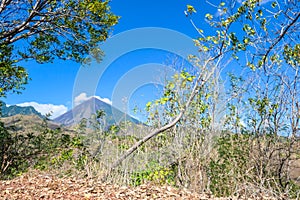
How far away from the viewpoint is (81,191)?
4094 mm

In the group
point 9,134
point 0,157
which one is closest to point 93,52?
point 9,134

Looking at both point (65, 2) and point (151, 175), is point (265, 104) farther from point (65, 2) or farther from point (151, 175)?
point (65, 2)

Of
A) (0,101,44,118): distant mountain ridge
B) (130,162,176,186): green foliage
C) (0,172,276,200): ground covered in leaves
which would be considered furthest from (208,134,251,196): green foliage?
(0,101,44,118): distant mountain ridge

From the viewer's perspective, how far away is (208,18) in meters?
3.99

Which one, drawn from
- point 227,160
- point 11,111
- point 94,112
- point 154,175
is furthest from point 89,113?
point 227,160

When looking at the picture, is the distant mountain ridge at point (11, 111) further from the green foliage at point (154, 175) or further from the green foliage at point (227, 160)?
the green foliage at point (227, 160)

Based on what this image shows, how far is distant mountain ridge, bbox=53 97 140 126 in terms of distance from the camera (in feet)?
21.3

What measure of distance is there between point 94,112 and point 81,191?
325 cm

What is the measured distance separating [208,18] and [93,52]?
5.27 meters

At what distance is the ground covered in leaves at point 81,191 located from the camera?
389cm

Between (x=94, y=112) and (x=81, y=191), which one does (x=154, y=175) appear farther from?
(x=94, y=112)

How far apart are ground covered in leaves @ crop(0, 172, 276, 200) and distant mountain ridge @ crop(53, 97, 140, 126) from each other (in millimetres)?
2059

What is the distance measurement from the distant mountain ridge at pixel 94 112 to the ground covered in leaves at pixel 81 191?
6.76 ft

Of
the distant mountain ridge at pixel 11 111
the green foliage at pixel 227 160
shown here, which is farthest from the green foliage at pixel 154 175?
the distant mountain ridge at pixel 11 111
